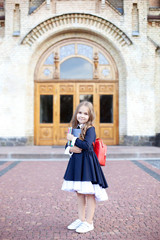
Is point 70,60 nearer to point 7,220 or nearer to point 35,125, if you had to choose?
point 35,125

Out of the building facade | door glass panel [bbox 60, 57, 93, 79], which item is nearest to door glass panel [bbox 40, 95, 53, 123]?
the building facade

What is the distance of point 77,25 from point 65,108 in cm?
412

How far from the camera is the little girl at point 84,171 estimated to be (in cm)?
281

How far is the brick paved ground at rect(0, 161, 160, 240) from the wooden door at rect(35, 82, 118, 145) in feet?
20.8

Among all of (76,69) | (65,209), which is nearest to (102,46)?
(76,69)

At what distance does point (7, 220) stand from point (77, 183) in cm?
117

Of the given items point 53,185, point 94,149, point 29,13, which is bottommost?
point 53,185

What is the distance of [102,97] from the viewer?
12.7m

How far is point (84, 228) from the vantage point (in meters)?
2.86

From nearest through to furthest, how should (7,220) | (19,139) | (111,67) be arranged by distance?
(7,220) → (19,139) → (111,67)

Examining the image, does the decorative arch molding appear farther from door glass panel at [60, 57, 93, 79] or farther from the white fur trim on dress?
the white fur trim on dress

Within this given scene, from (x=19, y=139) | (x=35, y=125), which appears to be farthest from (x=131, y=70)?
(x=19, y=139)

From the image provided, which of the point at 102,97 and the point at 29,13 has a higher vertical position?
the point at 29,13

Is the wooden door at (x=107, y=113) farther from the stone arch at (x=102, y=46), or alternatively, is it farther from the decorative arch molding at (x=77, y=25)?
the decorative arch molding at (x=77, y=25)
